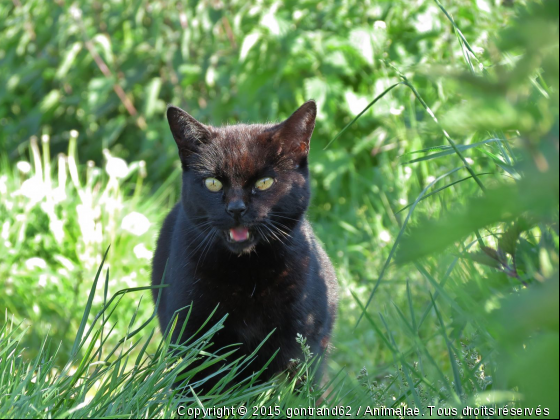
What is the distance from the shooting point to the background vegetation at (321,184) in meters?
0.71

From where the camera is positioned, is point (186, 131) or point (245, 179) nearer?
point (245, 179)

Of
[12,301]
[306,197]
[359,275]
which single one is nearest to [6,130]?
[12,301]

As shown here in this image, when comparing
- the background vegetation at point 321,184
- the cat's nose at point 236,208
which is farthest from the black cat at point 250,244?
the background vegetation at point 321,184

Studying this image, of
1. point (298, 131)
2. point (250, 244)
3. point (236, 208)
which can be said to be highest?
point (298, 131)

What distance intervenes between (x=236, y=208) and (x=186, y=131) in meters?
0.40

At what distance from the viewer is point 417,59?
3162mm

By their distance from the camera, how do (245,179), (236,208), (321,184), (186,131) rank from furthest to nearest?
(321,184) → (186,131) → (245,179) → (236,208)

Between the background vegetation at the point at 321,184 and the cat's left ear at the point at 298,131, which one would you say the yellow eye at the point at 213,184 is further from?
the background vegetation at the point at 321,184

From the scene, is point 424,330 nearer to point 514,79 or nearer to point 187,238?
point 187,238

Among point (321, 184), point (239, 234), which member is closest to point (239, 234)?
point (239, 234)

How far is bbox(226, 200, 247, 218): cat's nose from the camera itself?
5.89 ft

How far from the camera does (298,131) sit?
1996mm

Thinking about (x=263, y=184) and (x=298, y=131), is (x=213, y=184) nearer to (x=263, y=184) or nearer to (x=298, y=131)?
(x=263, y=184)

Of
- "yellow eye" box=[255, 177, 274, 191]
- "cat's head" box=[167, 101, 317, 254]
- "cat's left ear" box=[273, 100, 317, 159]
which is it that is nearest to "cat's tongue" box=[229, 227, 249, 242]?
"cat's head" box=[167, 101, 317, 254]
